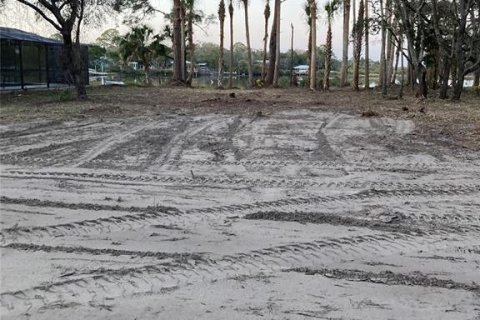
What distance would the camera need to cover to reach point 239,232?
14.1ft

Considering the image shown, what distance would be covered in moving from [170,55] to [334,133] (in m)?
33.7

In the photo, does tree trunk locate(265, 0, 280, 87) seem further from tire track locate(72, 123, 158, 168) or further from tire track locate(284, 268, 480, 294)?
tire track locate(284, 268, 480, 294)

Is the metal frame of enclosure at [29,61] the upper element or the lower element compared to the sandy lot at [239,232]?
upper

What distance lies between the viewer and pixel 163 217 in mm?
4688

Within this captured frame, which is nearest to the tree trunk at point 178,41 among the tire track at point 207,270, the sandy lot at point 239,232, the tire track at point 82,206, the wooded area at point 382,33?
the wooded area at point 382,33

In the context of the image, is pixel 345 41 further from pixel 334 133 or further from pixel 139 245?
pixel 139 245

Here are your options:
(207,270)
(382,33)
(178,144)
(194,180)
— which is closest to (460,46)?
(382,33)

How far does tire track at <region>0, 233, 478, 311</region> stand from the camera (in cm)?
314

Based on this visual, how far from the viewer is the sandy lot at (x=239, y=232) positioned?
3.06m

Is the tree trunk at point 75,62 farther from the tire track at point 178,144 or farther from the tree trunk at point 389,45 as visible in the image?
the tree trunk at point 389,45

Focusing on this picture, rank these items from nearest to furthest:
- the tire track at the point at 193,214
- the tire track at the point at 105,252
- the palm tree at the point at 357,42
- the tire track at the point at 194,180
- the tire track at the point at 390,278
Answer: the tire track at the point at 390,278
the tire track at the point at 105,252
the tire track at the point at 193,214
the tire track at the point at 194,180
the palm tree at the point at 357,42

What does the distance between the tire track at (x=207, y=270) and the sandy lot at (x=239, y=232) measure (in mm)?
Result: 14

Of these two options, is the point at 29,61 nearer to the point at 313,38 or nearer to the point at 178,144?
the point at 313,38

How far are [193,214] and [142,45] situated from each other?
3504 centimetres
